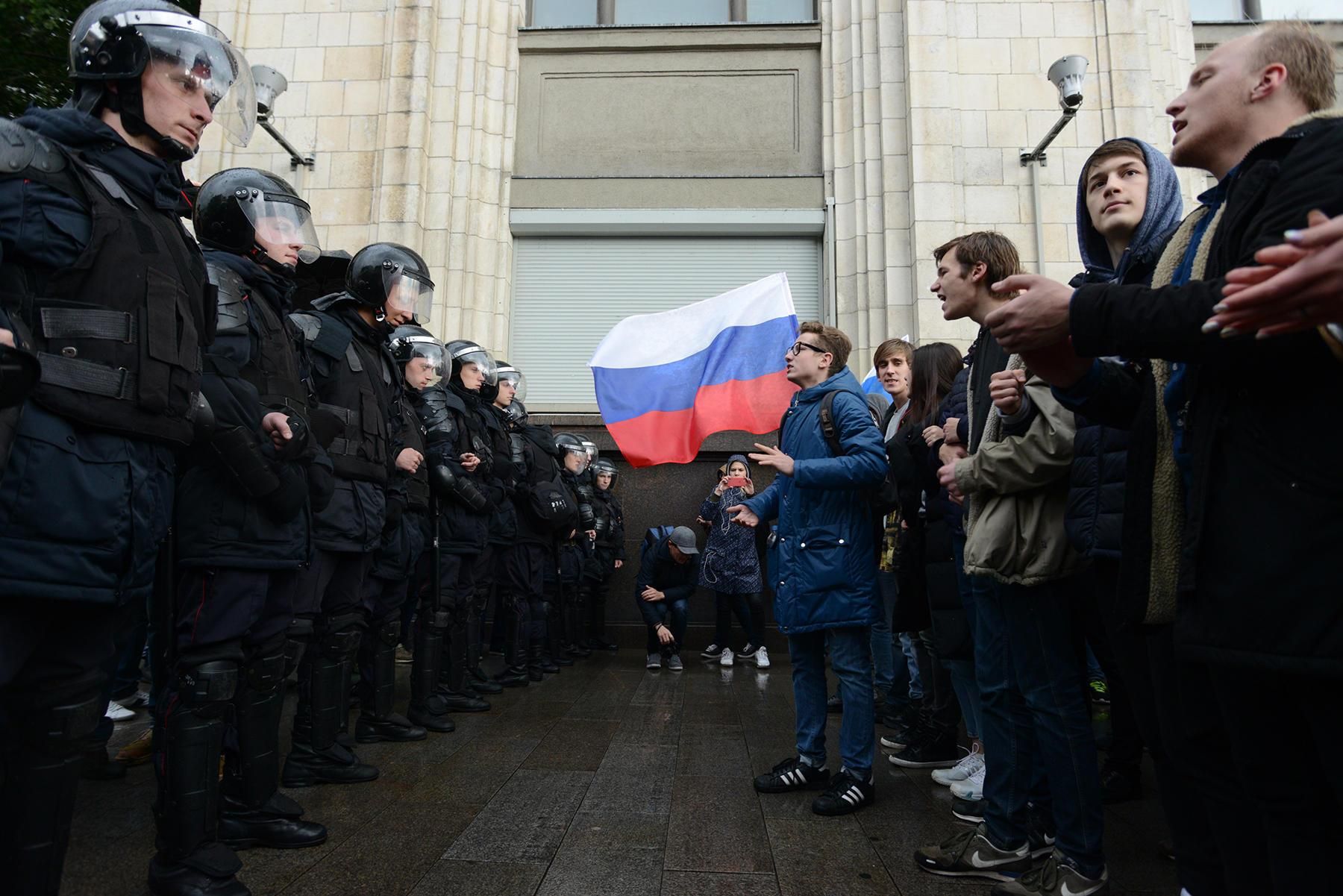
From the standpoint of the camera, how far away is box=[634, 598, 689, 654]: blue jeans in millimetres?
8656

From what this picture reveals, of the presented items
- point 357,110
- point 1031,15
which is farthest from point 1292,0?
point 357,110

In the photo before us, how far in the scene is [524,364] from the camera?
12.1 m

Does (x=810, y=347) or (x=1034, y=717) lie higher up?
(x=810, y=347)

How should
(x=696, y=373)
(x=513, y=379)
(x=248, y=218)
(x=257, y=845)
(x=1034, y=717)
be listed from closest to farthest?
1. (x=1034, y=717)
2. (x=257, y=845)
3. (x=248, y=218)
4. (x=696, y=373)
5. (x=513, y=379)

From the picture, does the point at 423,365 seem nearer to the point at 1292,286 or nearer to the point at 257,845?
the point at 257,845

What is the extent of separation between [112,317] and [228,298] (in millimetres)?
881

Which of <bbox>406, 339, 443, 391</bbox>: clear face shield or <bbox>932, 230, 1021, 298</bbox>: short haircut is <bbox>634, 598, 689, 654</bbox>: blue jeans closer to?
<bbox>406, 339, 443, 391</bbox>: clear face shield

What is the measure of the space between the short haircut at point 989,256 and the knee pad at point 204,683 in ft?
9.65

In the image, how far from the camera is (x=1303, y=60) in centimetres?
164

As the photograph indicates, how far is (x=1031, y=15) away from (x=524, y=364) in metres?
8.22

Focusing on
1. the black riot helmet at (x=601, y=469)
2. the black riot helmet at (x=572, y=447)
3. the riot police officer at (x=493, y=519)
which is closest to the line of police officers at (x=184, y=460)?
the riot police officer at (x=493, y=519)

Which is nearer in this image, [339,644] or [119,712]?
[339,644]

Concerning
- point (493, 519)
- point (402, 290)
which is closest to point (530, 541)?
point (493, 519)

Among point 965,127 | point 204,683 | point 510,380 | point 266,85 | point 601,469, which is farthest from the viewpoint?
point 965,127
